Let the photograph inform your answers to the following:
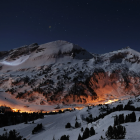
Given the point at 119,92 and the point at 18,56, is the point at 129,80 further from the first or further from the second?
the point at 18,56

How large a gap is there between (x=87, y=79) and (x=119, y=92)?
13.5 metres

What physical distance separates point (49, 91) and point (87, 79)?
52.8 ft

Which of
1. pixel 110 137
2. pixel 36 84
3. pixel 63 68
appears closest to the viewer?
pixel 110 137

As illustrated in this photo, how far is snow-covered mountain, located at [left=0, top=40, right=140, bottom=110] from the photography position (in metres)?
43.4

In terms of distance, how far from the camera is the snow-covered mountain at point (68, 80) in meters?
43.4

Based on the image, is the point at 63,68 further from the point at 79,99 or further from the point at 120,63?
the point at 120,63

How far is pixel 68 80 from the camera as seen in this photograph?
49.5 meters

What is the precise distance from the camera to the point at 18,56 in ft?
289

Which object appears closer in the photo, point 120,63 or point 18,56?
point 120,63

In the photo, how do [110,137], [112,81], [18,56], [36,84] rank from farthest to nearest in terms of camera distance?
1. [18,56]
2. [112,81]
3. [36,84]
4. [110,137]

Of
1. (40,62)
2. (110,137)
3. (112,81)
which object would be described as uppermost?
(40,62)

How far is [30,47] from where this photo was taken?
92000 millimetres

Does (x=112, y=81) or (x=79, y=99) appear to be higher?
(x=112, y=81)

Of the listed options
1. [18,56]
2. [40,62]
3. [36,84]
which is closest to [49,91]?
[36,84]
